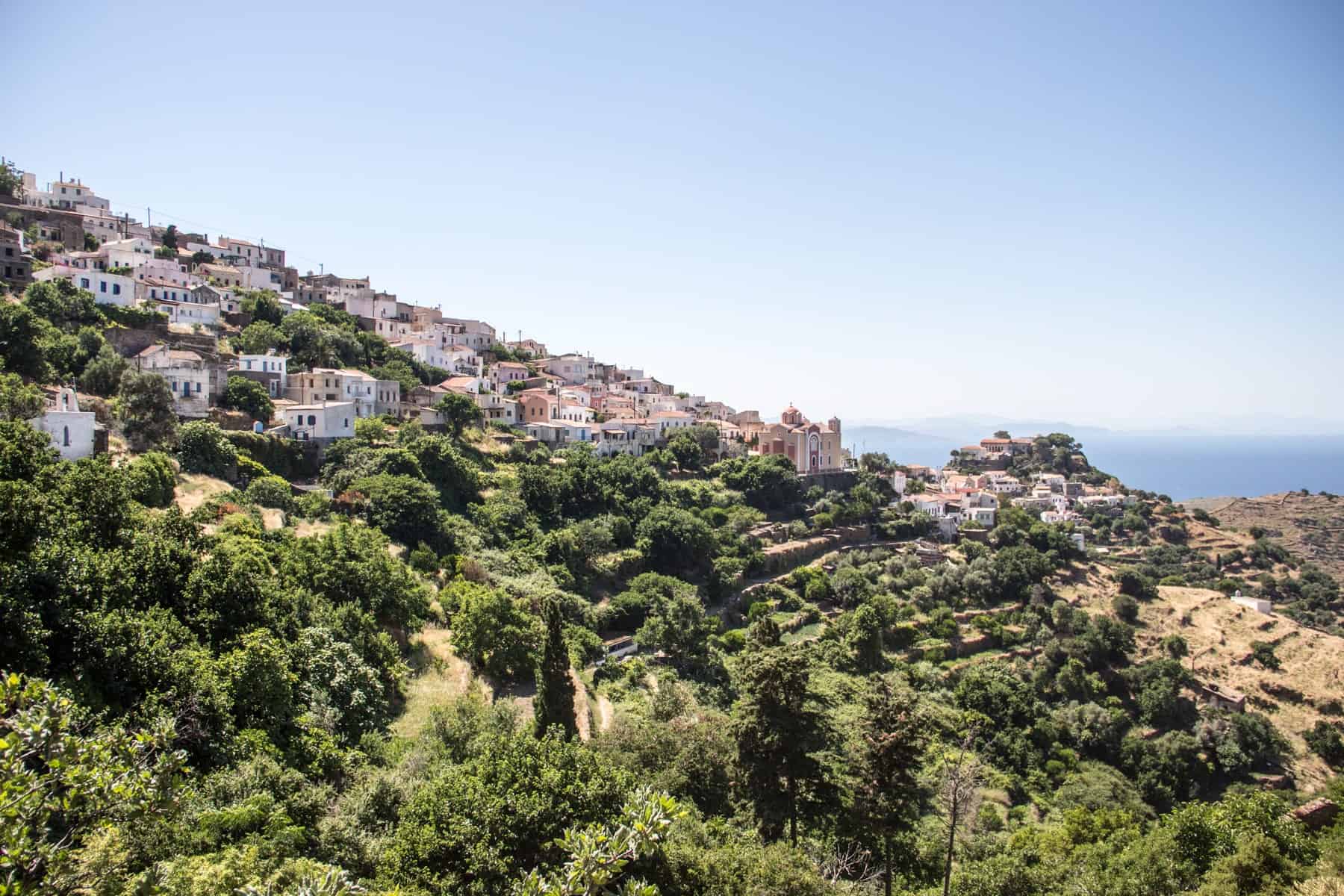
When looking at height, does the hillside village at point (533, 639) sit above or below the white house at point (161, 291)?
below

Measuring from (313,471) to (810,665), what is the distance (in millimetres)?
24549

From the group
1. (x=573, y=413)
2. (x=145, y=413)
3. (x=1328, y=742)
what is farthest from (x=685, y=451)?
(x=1328, y=742)

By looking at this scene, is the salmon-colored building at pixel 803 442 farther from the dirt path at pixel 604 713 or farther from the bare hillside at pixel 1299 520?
the bare hillside at pixel 1299 520

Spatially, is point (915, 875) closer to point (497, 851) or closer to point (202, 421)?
point (497, 851)

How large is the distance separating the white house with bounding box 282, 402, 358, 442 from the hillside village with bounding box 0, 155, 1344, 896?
172 mm

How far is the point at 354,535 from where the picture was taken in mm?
23656

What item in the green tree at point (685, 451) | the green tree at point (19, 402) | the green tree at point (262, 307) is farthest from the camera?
the green tree at point (685, 451)

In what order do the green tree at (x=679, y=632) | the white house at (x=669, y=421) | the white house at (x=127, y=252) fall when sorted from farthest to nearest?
the white house at (x=669, y=421) < the white house at (x=127, y=252) < the green tree at (x=679, y=632)

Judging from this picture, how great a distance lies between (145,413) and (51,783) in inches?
1037

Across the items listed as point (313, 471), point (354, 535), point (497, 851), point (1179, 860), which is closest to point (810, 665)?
point (1179, 860)

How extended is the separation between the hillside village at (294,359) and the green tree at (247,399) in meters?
0.29

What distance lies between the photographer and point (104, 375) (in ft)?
98.7

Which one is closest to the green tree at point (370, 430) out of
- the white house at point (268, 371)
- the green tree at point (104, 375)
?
the white house at point (268, 371)

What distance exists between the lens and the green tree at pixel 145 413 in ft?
87.9
